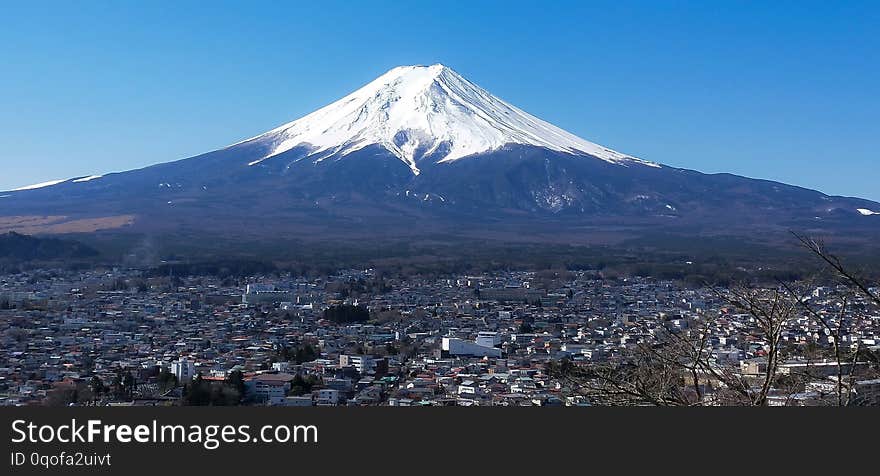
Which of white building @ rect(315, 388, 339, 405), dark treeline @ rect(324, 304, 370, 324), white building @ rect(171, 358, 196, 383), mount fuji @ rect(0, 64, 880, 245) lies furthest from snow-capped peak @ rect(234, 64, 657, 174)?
white building @ rect(315, 388, 339, 405)

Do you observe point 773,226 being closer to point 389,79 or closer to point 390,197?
point 390,197

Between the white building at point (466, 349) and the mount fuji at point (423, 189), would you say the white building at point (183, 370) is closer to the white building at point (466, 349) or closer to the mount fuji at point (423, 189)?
the white building at point (466, 349)

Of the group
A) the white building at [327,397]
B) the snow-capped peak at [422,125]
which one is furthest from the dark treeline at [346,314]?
the snow-capped peak at [422,125]

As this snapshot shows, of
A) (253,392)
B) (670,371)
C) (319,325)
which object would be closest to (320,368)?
(253,392)

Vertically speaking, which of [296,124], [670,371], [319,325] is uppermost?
[296,124]

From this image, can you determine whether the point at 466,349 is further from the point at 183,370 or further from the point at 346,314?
the point at 346,314

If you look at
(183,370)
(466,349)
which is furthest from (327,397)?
(466,349)

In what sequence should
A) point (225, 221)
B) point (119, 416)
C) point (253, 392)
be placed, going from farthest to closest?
1. point (225, 221)
2. point (253, 392)
3. point (119, 416)
